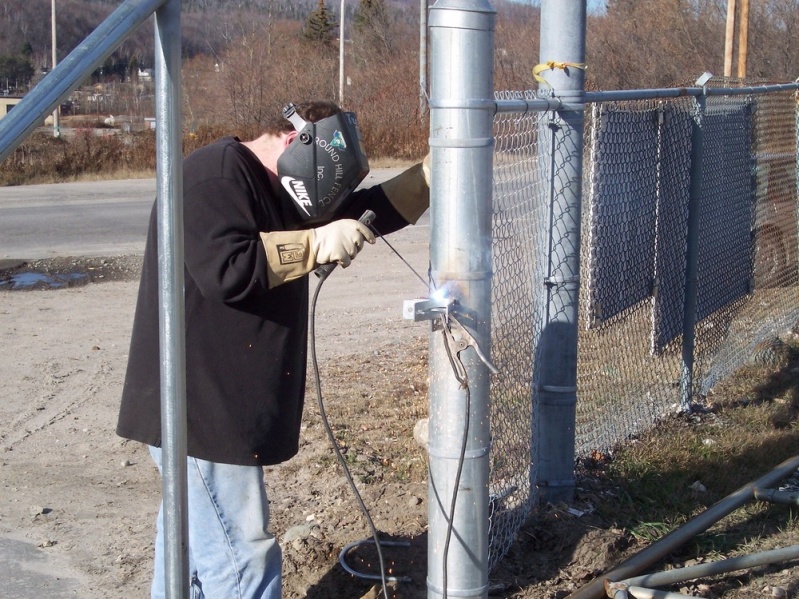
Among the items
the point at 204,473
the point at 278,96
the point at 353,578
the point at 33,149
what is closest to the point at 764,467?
the point at 353,578

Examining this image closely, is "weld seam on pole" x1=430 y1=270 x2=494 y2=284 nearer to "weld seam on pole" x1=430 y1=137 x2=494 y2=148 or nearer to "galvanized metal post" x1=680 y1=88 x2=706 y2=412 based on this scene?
"weld seam on pole" x1=430 y1=137 x2=494 y2=148

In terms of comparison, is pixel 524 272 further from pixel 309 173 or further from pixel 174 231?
pixel 174 231

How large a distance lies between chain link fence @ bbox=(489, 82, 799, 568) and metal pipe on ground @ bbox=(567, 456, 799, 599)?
0.42 metres

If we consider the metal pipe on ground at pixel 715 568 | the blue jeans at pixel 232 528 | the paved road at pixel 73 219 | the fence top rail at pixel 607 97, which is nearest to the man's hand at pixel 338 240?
the fence top rail at pixel 607 97

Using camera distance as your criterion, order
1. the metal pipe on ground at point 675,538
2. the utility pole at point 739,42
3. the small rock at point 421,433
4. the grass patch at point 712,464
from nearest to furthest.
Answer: the metal pipe on ground at point 675,538
the grass patch at point 712,464
the small rock at point 421,433
the utility pole at point 739,42

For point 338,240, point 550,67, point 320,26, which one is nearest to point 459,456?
point 338,240

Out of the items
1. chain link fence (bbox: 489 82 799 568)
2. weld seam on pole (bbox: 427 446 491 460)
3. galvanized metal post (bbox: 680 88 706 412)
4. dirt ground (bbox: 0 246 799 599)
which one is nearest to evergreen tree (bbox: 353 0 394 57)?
chain link fence (bbox: 489 82 799 568)

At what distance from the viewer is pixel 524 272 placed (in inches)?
164

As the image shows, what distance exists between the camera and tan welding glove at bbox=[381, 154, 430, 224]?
3.63 m

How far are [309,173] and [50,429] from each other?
10.5 ft

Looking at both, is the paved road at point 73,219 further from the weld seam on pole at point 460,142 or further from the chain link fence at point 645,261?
the weld seam on pole at point 460,142

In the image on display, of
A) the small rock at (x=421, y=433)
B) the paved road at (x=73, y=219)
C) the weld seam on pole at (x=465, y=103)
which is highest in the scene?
the weld seam on pole at (x=465, y=103)

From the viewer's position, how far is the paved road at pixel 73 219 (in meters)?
12.3

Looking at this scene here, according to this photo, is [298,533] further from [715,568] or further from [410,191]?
[715,568]
